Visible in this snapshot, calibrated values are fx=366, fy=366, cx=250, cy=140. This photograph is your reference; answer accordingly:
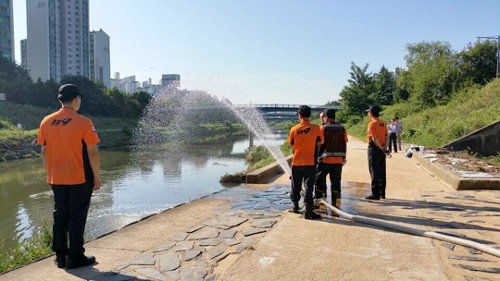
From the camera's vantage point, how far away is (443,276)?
336 centimetres

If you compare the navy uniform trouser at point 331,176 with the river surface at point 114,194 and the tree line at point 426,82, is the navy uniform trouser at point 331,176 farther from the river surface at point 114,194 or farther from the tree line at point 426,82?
the tree line at point 426,82

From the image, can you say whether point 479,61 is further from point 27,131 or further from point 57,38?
point 57,38

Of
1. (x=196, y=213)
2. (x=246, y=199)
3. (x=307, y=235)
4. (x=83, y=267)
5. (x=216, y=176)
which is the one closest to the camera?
(x=83, y=267)

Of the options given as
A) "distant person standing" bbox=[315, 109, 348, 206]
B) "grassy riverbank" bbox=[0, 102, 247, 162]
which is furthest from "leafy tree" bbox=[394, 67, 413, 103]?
"distant person standing" bbox=[315, 109, 348, 206]

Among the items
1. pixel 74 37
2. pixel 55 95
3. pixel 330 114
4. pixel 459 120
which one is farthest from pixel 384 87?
pixel 74 37

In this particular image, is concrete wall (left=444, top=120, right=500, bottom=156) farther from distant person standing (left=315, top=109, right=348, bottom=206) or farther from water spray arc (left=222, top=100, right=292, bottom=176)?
distant person standing (left=315, top=109, right=348, bottom=206)

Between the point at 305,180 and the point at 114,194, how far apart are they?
366 inches

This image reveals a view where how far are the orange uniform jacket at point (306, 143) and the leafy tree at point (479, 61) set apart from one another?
28668 millimetres

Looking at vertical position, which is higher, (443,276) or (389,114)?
(389,114)

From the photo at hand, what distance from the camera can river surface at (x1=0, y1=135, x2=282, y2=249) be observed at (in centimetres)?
923

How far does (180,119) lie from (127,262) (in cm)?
4754

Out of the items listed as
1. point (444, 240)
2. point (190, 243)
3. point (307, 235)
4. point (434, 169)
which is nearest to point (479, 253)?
point (444, 240)

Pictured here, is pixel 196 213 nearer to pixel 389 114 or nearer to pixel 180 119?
pixel 389 114

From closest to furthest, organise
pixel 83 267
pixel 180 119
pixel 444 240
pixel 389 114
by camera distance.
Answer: pixel 83 267
pixel 444 240
pixel 389 114
pixel 180 119
